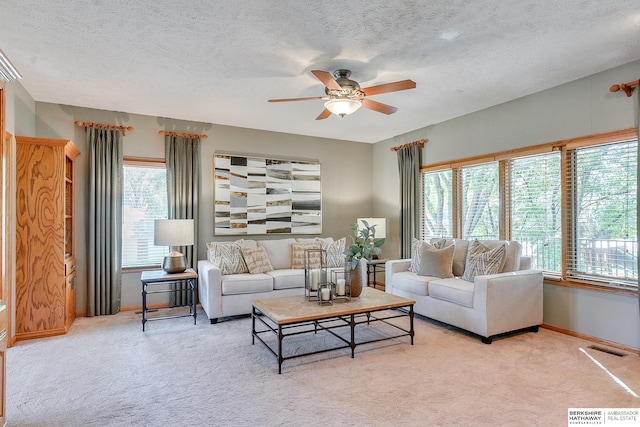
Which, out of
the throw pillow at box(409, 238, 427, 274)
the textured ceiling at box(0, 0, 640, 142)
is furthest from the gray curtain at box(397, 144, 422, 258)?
the textured ceiling at box(0, 0, 640, 142)

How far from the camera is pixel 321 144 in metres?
6.41

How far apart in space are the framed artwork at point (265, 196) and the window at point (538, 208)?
10.0 ft

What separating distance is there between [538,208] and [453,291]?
4.78ft

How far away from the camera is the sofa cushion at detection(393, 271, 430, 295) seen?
432 cm

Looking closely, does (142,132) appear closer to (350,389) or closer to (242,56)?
(242,56)

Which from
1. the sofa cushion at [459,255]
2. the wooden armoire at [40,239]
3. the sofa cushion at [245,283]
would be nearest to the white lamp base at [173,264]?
the sofa cushion at [245,283]

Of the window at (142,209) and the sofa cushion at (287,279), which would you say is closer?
the sofa cushion at (287,279)

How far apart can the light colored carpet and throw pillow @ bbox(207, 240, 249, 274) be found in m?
0.97

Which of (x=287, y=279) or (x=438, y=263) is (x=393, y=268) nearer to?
(x=438, y=263)

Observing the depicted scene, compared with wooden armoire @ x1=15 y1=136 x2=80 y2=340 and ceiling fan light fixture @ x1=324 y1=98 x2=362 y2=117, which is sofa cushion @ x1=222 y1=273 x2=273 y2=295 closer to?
wooden armoire @ x1=15 y1=136 x2=80 y2=340

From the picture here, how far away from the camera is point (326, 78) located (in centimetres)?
304

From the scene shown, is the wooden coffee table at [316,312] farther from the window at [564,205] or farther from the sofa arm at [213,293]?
the window at [564,205]

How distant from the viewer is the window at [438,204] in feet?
17.7

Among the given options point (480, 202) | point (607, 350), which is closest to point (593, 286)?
point (607, 350)
